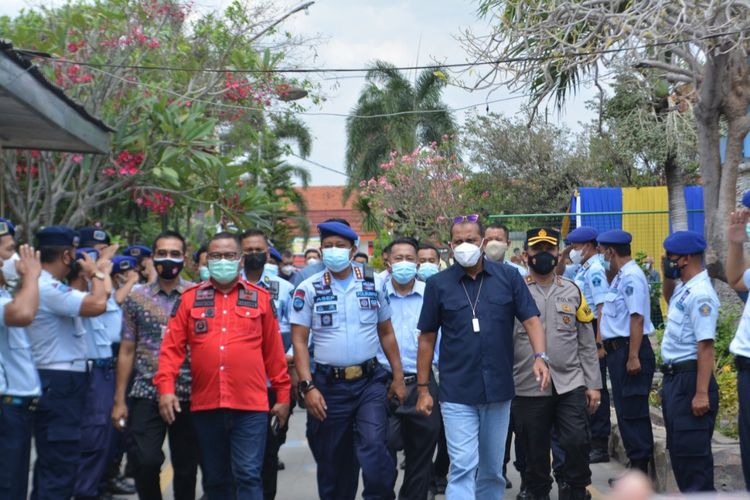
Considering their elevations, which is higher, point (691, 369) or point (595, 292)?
point (595, 292)

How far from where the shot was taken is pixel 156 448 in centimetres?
686

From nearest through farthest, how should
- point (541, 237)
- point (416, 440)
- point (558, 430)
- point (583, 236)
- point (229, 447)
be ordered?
point (229, 447)
point (558, 430)
point (416, 440)
point (541, 237)
point (583, 236)

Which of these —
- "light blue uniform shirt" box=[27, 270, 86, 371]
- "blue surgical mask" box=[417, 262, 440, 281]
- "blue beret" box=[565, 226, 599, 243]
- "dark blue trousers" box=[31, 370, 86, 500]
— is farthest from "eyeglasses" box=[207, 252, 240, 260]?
"blue beret" box=[565, 226, 599, 243]

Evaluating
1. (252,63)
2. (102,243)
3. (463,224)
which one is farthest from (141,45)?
(463,224)

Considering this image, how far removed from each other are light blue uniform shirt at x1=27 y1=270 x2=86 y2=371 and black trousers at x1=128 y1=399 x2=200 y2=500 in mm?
584

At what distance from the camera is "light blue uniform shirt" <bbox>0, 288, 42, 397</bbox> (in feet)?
20.2

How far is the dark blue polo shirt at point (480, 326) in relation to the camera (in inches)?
264

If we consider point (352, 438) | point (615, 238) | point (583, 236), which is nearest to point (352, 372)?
point (352, 438)

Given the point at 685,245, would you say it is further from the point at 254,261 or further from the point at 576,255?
the point at 576,255

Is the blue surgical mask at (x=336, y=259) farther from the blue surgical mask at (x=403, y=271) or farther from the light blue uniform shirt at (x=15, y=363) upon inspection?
the light blue uniform shirt at (x=15, y=363)

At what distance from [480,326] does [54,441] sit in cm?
293

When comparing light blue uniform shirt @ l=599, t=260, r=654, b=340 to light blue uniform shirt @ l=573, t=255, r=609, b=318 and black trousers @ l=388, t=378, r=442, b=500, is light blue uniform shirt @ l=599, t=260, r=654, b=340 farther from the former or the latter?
black trousers @ l=388, t=378, r=442, b=500

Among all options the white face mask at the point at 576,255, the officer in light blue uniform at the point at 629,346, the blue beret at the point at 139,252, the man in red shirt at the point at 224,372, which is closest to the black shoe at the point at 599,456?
the officer in light blue uniform at the point at 629,346

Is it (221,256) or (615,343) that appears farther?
(615,343)
